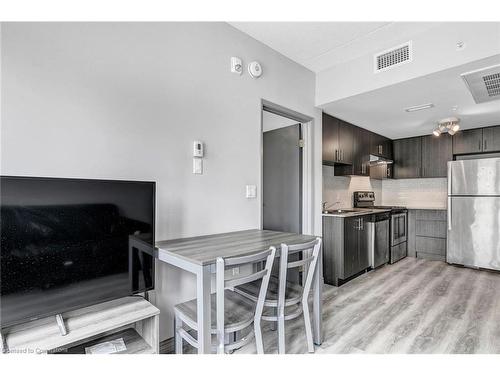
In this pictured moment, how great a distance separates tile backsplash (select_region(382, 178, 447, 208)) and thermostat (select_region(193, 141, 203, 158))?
491 centimetres

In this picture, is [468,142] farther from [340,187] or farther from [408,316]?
[408,316]

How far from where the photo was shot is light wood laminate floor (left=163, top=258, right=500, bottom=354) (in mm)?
1996

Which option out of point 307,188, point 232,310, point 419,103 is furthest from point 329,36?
point 232,310

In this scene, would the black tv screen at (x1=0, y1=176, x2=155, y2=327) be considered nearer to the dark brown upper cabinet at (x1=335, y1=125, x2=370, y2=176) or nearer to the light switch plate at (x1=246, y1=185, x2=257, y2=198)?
the light switch plate at (x1=246, y1=185, x2=257, y2=198)

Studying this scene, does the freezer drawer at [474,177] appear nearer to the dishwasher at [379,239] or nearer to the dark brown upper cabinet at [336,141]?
the dishwasher at [379,239]

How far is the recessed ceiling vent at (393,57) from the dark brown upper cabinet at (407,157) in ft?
9.56

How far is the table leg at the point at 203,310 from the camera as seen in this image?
1.32m

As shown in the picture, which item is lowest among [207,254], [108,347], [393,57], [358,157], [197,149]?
[108,347]

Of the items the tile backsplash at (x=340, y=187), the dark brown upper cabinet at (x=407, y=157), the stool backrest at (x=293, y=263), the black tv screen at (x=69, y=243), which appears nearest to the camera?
the black tv screen at (x=69, y=243)

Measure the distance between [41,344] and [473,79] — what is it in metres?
3.62

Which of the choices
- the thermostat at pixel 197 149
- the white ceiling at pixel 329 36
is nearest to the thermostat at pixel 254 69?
the white ceiling at pixel 329 36

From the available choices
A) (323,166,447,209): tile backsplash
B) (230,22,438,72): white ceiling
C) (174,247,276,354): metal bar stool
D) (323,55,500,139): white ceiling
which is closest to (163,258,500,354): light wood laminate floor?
(174,247,276,354): metal bar stool

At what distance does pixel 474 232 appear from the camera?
4.03 m

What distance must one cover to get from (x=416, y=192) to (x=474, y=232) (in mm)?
1429
